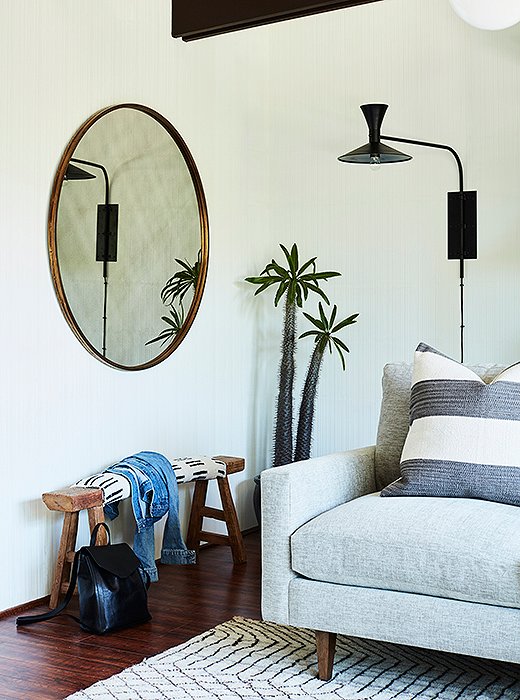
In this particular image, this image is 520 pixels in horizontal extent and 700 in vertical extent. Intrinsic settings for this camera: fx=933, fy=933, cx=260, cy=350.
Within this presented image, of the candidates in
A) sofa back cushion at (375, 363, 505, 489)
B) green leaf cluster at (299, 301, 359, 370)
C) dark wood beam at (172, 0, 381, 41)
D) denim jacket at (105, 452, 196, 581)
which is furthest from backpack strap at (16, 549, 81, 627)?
dark wood beam at (172, 0, 381, 41)

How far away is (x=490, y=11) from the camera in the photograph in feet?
6.50

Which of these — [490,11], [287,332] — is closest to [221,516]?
[287,332]

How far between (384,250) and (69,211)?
1720mm

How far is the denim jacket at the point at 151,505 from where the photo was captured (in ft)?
11.9

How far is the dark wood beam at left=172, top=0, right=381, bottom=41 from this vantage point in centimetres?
172

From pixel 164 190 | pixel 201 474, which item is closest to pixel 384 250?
pixel 164 190

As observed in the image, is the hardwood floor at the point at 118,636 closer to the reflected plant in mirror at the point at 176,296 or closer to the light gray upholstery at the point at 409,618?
the light gray upholstery at the point at 409,618

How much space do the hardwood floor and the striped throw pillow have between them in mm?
899

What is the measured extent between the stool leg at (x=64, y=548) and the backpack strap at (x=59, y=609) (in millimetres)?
38

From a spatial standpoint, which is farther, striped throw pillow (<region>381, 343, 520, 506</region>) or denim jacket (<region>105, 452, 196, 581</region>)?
A: denim jacket (<region>105, 452, 196, 581</region>)

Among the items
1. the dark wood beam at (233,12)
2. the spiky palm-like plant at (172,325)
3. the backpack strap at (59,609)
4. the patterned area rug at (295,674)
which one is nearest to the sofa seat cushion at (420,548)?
the patterned area rug at (295,674)

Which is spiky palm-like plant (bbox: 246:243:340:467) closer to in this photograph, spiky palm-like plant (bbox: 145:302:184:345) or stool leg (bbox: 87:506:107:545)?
spiky palm-like plant (bbox: 145:302:184:345)

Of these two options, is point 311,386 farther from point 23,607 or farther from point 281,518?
point 281,518

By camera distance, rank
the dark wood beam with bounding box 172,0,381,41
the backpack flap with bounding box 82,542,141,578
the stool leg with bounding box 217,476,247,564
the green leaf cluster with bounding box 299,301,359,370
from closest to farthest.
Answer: the dark wood beam with bounding box 172,0,381,41 → the backpack flap with bounding box 82,542,141,578 → the stool leg with bounding box 217,476,247,564 → the green leaf cluster with bounding box 299,301,359,370
